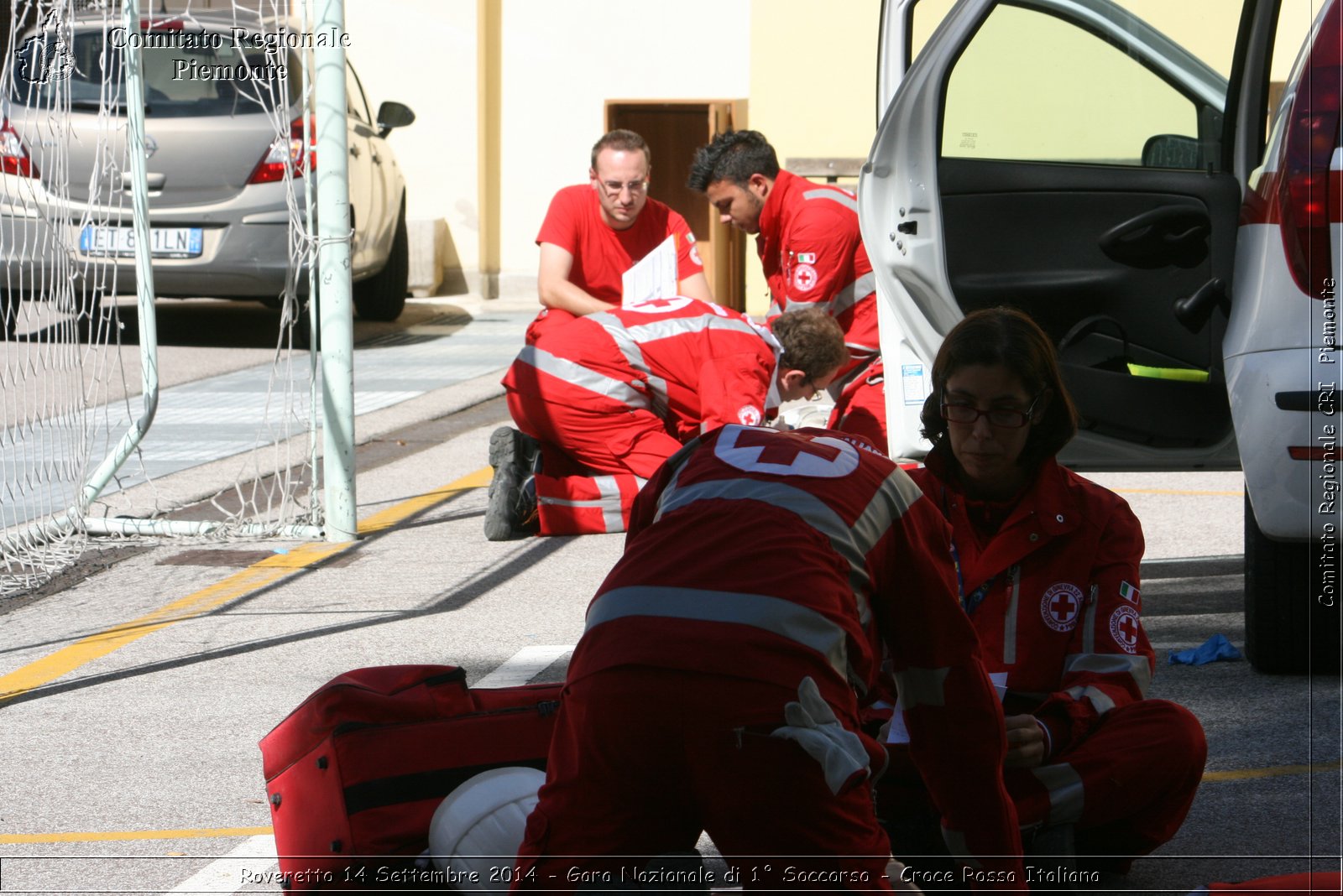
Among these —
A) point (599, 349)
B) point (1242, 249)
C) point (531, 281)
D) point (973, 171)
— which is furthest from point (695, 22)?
point (1242, 249)

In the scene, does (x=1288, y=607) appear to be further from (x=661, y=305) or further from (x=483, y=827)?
(x=661, y=305)

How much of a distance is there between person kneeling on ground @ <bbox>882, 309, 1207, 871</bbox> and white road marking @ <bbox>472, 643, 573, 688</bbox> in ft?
4.64

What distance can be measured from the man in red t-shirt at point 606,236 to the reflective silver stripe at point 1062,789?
403 centimetres

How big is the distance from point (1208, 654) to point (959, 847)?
7.13ft

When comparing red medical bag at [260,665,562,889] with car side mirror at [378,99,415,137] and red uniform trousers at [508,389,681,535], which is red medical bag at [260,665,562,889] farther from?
car side mirror at [378,99,415,137]

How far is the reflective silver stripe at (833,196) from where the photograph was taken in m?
6.43

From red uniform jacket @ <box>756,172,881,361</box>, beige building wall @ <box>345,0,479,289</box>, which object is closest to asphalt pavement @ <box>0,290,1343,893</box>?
red uniform jacket @ <box>756,172,881,361</box>

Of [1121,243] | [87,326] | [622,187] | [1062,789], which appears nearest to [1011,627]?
[1062,789]

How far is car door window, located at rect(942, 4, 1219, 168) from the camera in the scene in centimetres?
499

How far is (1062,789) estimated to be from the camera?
9.12ft

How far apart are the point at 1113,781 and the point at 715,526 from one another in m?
1.10

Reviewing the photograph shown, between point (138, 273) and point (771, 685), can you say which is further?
point (138, 273)

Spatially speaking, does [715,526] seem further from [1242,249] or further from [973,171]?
[973,171]

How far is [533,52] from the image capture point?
42.1 feet
